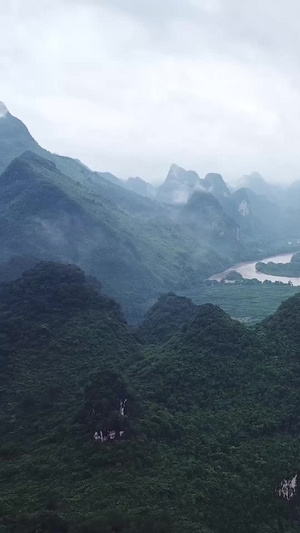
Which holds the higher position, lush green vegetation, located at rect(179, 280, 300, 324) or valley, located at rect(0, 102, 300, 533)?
lush green vegetation, located at rect(179, 280, 300, 324)

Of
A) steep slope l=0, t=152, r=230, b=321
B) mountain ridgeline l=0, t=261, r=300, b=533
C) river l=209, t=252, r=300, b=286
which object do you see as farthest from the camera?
river l=209, t=252, r=300, b=286

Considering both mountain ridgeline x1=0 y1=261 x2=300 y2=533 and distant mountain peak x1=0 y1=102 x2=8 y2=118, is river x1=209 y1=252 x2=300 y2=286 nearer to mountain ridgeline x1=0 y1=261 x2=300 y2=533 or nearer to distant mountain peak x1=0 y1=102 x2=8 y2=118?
mountain ridgeline x1=0 y1=261 x2=300 y2=533

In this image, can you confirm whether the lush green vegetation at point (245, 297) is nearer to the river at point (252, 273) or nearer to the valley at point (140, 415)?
the river at point (252, 273)

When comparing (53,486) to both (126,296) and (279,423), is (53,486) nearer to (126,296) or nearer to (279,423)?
(279,423)

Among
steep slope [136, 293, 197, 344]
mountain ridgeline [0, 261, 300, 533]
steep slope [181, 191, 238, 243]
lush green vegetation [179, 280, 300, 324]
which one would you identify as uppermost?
steep slope [181, 191, 238, 243]

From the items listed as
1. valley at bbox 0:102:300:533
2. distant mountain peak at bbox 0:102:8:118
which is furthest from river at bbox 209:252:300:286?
distant mountain peak at bbox 0:102:8:118

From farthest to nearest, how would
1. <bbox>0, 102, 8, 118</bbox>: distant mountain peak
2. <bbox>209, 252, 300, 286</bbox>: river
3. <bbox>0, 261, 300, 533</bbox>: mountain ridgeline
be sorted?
<bbox>0, 102, 8, 118</bbox>: distant mountain peak
<bbox>209, 252, 300, 286</bbox>: river
<bbox>0, 261, 300, 533</bbox>: mountain ridgeline

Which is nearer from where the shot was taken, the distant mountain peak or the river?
the river

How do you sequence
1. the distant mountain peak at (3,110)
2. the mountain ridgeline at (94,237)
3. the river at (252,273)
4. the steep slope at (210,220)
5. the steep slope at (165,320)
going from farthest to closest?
the distant mountain peak at (3,110) < the steep slope at (210,220) < the river at (252,273) < the mountain ridgeline at (94,237) < the steep slope at (165,320)

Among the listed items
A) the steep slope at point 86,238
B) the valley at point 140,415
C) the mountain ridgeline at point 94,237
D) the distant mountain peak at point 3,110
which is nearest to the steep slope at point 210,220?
the mountain ridgeline at point 94,237
